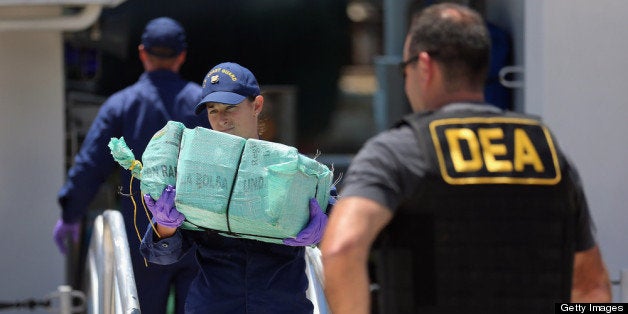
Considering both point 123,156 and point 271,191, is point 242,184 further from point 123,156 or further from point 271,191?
point 123,156

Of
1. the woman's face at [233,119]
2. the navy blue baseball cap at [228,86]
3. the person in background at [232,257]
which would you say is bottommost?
the person in background at [232,257]

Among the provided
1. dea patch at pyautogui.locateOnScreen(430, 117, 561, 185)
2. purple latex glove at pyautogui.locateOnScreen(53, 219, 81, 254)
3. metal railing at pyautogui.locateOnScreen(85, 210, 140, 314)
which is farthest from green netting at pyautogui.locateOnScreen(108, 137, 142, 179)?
purple latex glove at pyautogui.locateOnScreen(53, 219, 81, 254)

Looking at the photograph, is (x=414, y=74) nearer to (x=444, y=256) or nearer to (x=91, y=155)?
(x=444, y=256)

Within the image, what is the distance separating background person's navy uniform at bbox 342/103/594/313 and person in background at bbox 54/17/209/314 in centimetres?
233

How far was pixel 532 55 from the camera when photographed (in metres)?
5.95

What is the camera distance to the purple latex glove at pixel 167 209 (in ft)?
12.2

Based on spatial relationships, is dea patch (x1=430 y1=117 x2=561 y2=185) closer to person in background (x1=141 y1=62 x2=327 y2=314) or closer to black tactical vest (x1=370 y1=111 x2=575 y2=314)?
black tactical vest (x1=370 y1=111 x2=575 y2=314)

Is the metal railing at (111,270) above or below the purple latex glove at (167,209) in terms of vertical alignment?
below

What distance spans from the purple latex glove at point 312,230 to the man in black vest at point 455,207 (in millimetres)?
738

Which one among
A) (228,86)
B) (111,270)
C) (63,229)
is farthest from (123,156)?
(63,229)

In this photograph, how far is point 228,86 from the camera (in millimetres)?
3945

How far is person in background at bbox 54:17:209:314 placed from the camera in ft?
17.1

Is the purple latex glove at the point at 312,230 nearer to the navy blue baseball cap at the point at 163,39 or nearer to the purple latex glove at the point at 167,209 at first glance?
the purple latex glove at the point at 167,209

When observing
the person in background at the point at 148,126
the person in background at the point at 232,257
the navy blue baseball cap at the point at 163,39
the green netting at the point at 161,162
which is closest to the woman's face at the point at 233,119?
the person in background at the point at 232,257
